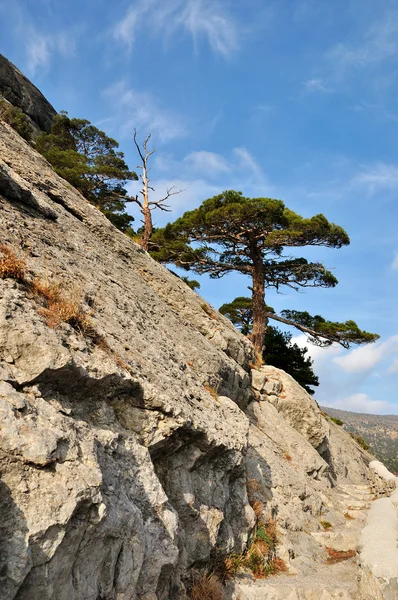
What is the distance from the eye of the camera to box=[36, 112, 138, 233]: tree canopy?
82.7 feet

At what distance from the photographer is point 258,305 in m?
25.4

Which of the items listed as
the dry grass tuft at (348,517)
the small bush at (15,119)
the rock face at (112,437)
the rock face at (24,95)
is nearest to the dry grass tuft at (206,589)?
the rock face at (112,437)

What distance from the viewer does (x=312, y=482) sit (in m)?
13.3

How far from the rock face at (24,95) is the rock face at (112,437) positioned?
1198 inches

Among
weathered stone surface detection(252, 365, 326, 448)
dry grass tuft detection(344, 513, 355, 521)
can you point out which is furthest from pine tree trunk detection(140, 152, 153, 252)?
dry grass tuft detection(344, 513, 355, 521)

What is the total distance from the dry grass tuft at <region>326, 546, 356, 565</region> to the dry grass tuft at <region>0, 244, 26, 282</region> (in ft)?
29.8

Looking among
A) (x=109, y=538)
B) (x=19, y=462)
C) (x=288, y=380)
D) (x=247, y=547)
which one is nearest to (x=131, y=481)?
(x=109, y=538)

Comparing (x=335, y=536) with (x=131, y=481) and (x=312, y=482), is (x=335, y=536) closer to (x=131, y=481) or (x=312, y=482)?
(x=312, y=482)

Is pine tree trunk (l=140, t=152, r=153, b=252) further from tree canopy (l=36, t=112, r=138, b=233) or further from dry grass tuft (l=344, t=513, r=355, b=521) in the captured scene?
dry grass tuft (l=344, t=513, r=355, b=521)

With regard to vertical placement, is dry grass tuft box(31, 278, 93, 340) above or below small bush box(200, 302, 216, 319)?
below

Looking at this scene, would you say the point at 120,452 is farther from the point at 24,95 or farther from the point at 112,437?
the point at 24,95

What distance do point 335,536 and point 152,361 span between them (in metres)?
7.05

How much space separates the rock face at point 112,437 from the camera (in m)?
4.02

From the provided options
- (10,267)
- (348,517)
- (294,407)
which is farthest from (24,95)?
(348,517)
